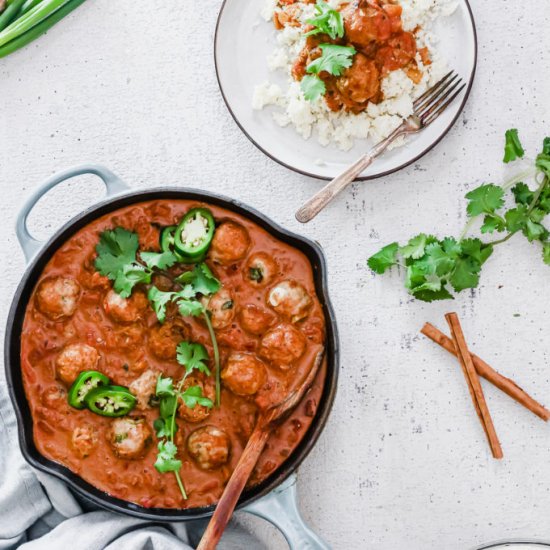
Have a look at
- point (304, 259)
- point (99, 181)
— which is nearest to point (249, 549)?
point (304, 259)

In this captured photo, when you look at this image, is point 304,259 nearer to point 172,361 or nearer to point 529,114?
point 172,361

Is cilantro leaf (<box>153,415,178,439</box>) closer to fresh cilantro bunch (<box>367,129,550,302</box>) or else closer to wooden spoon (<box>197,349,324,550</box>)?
wooden spoon (<box>197,349,324,550</box>)

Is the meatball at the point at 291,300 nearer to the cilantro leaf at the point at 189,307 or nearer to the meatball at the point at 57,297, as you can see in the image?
the cilantro leaf at the point at 189,307

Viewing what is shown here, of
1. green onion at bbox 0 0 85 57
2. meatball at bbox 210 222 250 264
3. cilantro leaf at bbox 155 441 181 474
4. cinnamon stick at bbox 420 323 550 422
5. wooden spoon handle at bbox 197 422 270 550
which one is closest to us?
wooden spoon handle at bbox 197 422 270 550

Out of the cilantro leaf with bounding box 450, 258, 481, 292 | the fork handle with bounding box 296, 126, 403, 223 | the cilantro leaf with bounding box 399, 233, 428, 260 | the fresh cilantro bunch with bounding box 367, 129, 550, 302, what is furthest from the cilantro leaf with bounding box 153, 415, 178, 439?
the cilantro leaf with bounding box 450, 258, 481, 292

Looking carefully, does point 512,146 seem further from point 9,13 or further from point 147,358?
point 9,13

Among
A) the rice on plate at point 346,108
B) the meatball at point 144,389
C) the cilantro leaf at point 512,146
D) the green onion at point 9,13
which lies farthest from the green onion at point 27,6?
the cilantro leaf at point 512,146

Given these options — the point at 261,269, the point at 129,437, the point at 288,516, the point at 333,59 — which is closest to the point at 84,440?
the point at 129,437
